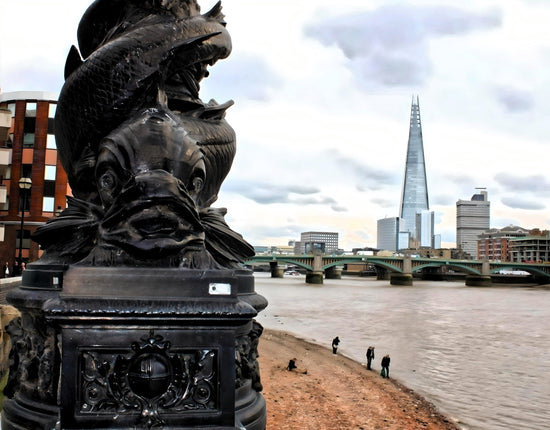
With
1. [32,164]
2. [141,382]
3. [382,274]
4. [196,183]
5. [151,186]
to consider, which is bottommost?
[382,274]

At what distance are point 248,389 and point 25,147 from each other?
115 ft

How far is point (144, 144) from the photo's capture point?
3707 mm

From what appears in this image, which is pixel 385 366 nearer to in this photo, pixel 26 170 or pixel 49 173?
pixel 49 173

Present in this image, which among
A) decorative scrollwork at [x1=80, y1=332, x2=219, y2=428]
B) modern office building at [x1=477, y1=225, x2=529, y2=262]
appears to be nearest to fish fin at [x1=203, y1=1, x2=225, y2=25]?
decorative scrollwork at [x1=80, y1=332, x2=219, y2=428]

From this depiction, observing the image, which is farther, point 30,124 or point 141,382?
point 30,124

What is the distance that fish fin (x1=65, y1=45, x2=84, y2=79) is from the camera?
5.24m

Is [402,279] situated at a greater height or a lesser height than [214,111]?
lesser

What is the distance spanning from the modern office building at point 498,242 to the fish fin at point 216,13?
167696 millimetres

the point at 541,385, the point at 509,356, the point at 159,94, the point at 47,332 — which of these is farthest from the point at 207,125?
the point at 509,356

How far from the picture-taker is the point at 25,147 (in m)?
34.2

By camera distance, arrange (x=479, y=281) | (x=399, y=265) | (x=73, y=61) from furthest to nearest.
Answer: (x=479, y=281) < (x=399, y=265) < (x=73, y=61)

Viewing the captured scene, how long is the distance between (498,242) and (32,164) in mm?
163161

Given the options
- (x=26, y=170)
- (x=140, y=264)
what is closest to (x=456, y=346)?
(x=140, y=264)

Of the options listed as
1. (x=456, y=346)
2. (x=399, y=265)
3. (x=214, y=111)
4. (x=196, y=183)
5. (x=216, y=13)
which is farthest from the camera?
(x=399, y=265)
